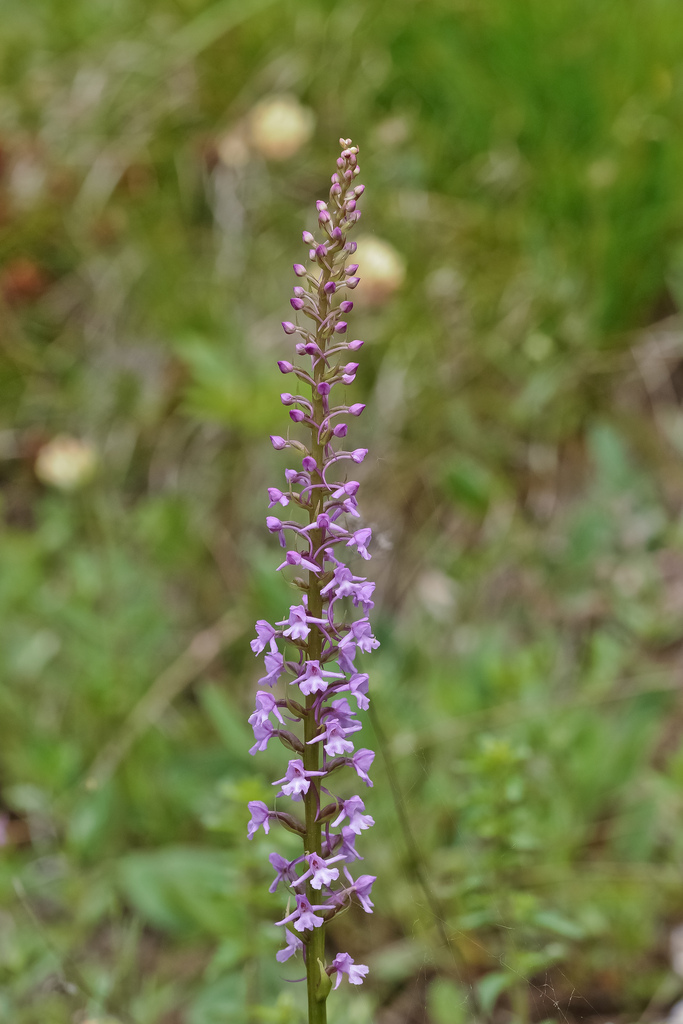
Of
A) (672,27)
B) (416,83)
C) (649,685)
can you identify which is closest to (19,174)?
(416,83)

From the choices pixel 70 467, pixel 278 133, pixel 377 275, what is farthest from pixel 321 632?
pixel 278 133

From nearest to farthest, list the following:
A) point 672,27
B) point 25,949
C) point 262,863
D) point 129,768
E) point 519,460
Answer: point 262,863 → point 25,949 → point 129,768 → point 519,460 → point 672,27

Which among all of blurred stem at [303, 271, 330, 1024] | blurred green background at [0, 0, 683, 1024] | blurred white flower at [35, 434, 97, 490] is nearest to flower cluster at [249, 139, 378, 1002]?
blurred stem at [303, 271, 330, 1024]

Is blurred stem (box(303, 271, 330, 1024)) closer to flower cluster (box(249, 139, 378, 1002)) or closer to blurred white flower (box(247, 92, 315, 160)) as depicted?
flower cluster (box(249, 139, 378, 1002))

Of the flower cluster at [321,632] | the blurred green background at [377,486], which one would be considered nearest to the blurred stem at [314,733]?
the flower cluster at [321,632]

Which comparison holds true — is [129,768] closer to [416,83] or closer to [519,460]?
[519,460]

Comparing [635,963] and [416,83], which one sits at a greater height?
[416,83]

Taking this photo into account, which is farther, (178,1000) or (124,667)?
(124,667)

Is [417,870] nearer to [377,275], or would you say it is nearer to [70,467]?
[70,467]

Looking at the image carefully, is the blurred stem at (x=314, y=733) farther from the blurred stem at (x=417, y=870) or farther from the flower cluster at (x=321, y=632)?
the blurred stem at (x=417, y=870)
